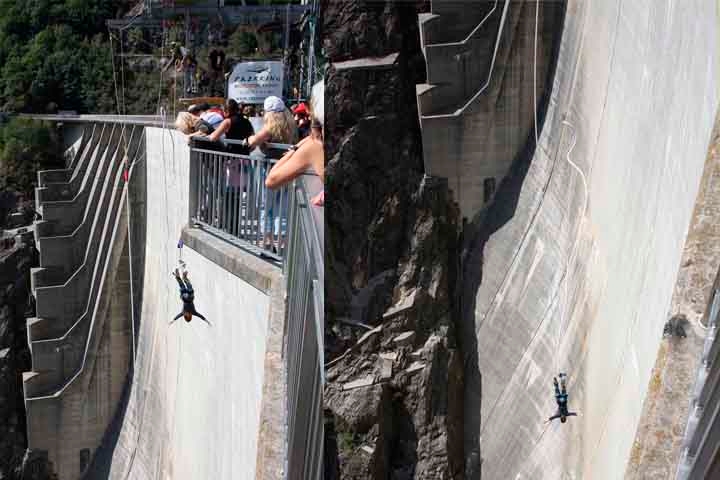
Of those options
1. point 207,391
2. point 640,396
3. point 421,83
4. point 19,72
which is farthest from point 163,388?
point 19,72

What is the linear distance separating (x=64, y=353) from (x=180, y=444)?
197 inches

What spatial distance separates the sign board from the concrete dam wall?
30.3 inches

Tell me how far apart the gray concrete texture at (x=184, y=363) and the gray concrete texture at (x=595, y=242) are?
172cm

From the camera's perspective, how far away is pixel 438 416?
7809mm

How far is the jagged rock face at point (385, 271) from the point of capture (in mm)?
7242

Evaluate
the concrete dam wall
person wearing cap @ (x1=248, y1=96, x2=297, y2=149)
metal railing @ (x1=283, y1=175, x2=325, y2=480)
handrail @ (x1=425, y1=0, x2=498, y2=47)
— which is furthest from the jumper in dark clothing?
metal railing @ (x1=283, y1=175, x2=325, y2=480)

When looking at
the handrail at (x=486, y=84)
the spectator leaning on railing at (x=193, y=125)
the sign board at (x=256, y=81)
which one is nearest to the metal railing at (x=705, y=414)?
the spectator leaning on railing at (x=193, y=125)

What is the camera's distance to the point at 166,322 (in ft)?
26.4

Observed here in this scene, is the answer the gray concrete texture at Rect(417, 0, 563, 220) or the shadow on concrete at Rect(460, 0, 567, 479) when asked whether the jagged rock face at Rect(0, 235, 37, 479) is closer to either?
the shadow on concrete at Rect(460, 0, 567, 479)

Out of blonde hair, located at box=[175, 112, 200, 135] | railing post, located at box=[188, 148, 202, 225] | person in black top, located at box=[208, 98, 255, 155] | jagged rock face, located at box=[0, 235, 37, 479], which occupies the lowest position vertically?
jagged rock face, located at box=[0, 235, 37, 479]

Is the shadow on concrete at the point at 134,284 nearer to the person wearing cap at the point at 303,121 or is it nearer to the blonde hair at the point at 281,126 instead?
the person wearing cap at the point at 303,121

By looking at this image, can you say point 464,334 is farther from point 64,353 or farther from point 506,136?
point 64,353

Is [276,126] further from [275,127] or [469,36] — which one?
[469,36]

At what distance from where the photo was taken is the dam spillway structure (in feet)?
10.2
